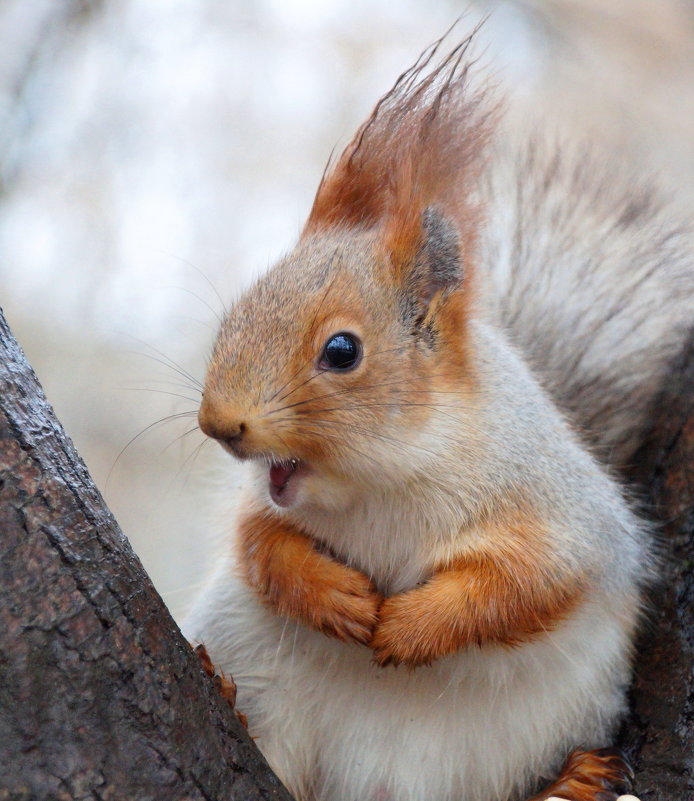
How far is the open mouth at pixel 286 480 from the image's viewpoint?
137cm

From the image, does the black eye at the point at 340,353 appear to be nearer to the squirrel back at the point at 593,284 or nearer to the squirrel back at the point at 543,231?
the squirrel back at the point at 543,231

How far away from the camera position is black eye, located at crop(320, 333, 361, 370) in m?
1.35

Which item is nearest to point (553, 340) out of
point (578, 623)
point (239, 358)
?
point (578, 623)

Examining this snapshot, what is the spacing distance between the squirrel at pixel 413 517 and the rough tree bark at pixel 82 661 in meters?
0.24

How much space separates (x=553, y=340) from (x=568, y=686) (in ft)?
2.31

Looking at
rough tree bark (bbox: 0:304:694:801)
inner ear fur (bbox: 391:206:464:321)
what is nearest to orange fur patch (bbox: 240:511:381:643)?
rough tree bark (bbox: 0:304:694:801)

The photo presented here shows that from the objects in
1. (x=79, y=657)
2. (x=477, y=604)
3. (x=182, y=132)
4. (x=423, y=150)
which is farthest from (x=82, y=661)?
(x=182, y=132)

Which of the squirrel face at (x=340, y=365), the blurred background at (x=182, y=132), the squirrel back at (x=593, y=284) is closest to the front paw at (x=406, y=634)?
the squirrel face at (x=340, y=365)

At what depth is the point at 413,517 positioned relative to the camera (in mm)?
1421

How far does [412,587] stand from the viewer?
1.48 meters

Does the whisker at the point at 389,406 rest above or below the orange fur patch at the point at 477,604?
above

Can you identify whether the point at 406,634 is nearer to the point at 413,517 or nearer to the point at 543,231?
the point at 413,517

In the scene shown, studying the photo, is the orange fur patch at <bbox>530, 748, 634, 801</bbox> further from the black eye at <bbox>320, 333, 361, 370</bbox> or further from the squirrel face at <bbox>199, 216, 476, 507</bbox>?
the black eye at <bbox>320, 333, 361, 370</bbox>

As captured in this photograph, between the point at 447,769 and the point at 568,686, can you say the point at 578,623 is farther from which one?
the point at 447,769
